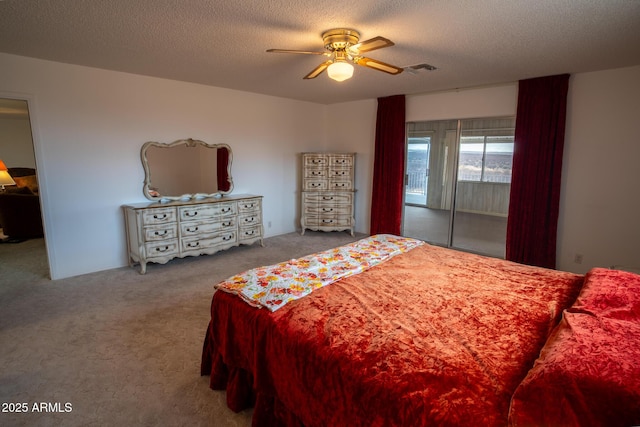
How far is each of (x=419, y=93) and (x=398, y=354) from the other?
4614 millimetres

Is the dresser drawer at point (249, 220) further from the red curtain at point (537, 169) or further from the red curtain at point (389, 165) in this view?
the red curtain at point (537, 169)

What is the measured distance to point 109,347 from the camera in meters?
2.44

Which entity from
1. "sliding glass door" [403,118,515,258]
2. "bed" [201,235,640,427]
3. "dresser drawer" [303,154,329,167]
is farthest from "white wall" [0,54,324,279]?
"sliding glass door" [403,118,515,258]

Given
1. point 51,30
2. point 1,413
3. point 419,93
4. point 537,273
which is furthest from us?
point 419,93

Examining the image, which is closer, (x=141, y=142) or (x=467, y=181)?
(x=141, y=142)

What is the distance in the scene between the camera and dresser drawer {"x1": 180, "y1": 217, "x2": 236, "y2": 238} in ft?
13.9

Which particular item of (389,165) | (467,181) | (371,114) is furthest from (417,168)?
(371,114)

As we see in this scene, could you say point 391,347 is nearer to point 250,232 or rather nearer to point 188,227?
point 188,227

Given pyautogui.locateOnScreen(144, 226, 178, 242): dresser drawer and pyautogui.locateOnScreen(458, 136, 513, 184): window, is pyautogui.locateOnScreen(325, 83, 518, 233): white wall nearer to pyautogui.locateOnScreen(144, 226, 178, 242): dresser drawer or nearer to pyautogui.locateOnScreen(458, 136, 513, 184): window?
pyautogui.locateOnScreen(458, 136, 513, 184): window

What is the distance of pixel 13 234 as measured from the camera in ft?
17.9

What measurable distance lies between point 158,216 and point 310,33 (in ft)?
9.18

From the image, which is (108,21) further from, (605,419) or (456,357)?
(605,419)

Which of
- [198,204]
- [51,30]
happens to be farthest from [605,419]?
[198,204]

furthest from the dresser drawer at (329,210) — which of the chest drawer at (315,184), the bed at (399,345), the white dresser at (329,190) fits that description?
the bed at (399,345)
